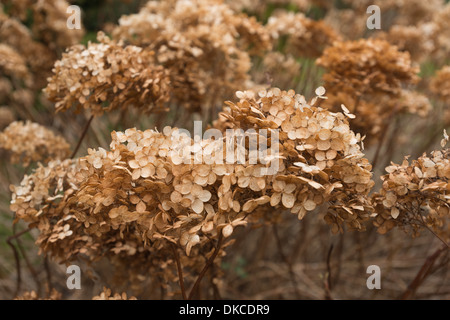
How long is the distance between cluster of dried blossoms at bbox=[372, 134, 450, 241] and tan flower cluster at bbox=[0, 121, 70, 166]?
3.09 feet

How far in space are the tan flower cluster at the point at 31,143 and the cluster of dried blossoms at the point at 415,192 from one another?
37.1 inches

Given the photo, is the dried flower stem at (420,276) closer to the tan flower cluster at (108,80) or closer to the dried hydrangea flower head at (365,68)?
the dried hydrangea flower head at (365,68)

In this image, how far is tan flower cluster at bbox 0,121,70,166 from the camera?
123 cm

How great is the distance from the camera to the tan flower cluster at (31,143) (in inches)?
48.3

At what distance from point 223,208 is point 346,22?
7.29 feet

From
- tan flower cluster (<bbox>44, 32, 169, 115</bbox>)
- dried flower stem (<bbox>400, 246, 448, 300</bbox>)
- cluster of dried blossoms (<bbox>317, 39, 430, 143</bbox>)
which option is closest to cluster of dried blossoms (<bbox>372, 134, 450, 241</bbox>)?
dried flower stem (<bbox>400, 246, 448, 300</bbox>)

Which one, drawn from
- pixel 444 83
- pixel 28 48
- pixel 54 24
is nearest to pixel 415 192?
pixel 444 83

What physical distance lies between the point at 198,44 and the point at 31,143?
0.59 metres

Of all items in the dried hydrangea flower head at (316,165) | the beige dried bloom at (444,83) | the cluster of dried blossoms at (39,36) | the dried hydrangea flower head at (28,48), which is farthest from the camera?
the dried hydrangea flower head at (28,48)

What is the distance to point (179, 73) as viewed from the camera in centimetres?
126

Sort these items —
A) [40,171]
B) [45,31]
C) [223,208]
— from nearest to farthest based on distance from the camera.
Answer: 1. [223,208]
2. [40,171]
3. [45,31]

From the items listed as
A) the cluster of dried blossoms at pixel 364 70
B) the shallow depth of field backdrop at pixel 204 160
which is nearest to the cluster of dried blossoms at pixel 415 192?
the shallow depth of field backdrop at pixel 204 160
